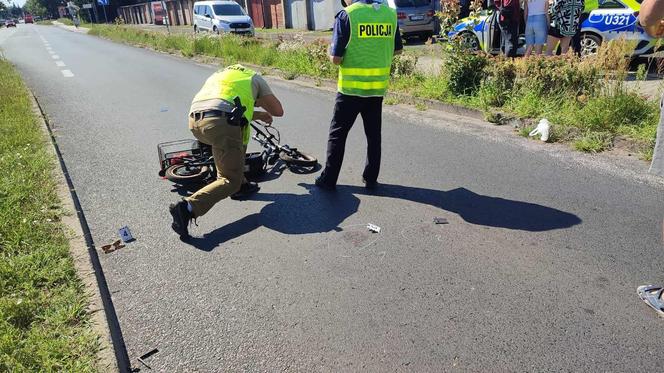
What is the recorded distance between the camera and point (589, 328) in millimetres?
2752

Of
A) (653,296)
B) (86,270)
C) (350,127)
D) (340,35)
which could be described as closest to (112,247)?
(86,270)

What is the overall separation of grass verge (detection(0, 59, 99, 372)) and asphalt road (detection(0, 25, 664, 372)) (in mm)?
297

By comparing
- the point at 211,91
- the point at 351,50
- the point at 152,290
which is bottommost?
the point at 152,290

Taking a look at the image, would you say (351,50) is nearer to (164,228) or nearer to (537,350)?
(164,228)

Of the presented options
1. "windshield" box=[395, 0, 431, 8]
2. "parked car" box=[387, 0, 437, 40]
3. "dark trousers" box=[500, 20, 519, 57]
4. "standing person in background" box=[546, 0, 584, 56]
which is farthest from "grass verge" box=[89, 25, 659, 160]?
"windshield" box=[395, 0, 431, 8]

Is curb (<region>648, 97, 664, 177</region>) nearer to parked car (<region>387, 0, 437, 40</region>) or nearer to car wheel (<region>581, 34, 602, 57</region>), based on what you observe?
car wheel (<region>581, 34, 602, 57</region>)

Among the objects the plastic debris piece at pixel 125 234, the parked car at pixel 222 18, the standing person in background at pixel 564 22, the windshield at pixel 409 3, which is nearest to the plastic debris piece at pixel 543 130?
the standing person in background at pixel 564 22

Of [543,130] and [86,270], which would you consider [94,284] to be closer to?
[86,270]

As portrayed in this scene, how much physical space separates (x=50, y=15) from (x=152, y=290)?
474ft

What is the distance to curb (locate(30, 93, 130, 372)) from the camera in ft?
8.71

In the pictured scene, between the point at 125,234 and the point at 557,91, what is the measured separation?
6.03 meters

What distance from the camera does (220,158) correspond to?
165 inches

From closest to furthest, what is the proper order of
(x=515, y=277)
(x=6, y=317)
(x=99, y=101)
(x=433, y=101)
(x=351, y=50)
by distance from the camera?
1. (x=6, y=317)
2. (x=515, y=277)
3. (x=351, y=50)
4. (x=433, y=101)
5. (x=99, y=101)

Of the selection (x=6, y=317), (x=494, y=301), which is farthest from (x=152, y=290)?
(x=494, y=301)
